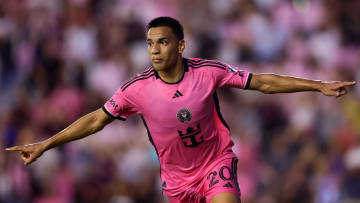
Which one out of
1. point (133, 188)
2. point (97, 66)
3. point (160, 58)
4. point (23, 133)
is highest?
point (160, 58)

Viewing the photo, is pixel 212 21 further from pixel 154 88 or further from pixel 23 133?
pixel 154 88

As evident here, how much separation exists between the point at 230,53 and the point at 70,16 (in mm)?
3040

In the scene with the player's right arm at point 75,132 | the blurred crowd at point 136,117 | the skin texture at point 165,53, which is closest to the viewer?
the skin texture at point 165,53

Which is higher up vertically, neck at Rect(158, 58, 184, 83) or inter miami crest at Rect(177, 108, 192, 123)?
neck at Rect(158, 58, 184, 83)

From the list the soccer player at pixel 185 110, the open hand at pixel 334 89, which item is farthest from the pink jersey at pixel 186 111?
the open hand at pixel 334 89

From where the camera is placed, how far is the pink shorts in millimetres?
6660

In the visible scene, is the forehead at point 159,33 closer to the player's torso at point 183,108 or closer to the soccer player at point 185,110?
the soccer player at point 185,110

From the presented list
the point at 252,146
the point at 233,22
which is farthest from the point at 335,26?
the point at 252,146

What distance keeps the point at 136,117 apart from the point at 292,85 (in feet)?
17.3

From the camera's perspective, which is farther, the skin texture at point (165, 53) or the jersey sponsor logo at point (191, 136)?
the jersey sponsor logo at point (191, 136)

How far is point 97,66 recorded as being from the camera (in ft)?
40.5

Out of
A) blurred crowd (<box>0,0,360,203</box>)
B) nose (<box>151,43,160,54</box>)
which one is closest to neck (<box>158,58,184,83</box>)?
nose (<box>151,43,160,54</box>)

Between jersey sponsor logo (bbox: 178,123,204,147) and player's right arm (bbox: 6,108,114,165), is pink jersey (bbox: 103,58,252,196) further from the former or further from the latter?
player's right arm (bbox: 6,108,114,165)

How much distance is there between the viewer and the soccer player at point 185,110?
666 centimetres
